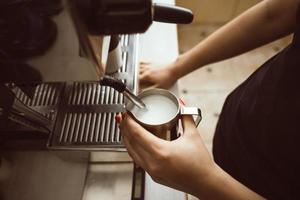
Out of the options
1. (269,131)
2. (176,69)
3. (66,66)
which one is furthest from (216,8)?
(66,66)

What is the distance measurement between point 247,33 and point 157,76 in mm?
212

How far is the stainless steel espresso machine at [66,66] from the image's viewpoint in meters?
0.34

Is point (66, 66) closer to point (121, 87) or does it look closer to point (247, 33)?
point (121, 87)

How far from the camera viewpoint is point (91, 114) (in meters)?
0.59

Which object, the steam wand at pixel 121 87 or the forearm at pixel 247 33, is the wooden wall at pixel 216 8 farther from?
the steam wand at pixel 121 87

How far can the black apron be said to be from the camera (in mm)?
506

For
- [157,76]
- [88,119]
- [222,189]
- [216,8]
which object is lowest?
[222,189]

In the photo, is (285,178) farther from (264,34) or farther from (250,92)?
(264,34)

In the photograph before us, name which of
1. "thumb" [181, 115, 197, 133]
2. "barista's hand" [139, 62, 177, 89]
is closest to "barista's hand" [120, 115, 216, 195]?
"thumb" [181, 115, 197, 133]

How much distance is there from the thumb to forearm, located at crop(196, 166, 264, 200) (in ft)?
0.25

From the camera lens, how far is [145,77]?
75cm

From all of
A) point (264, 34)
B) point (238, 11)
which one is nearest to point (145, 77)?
point (264, 34)

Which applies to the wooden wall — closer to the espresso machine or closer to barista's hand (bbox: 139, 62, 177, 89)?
barista's hand (bbox: 139, 62, 177, 89)

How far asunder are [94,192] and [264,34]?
454mm
